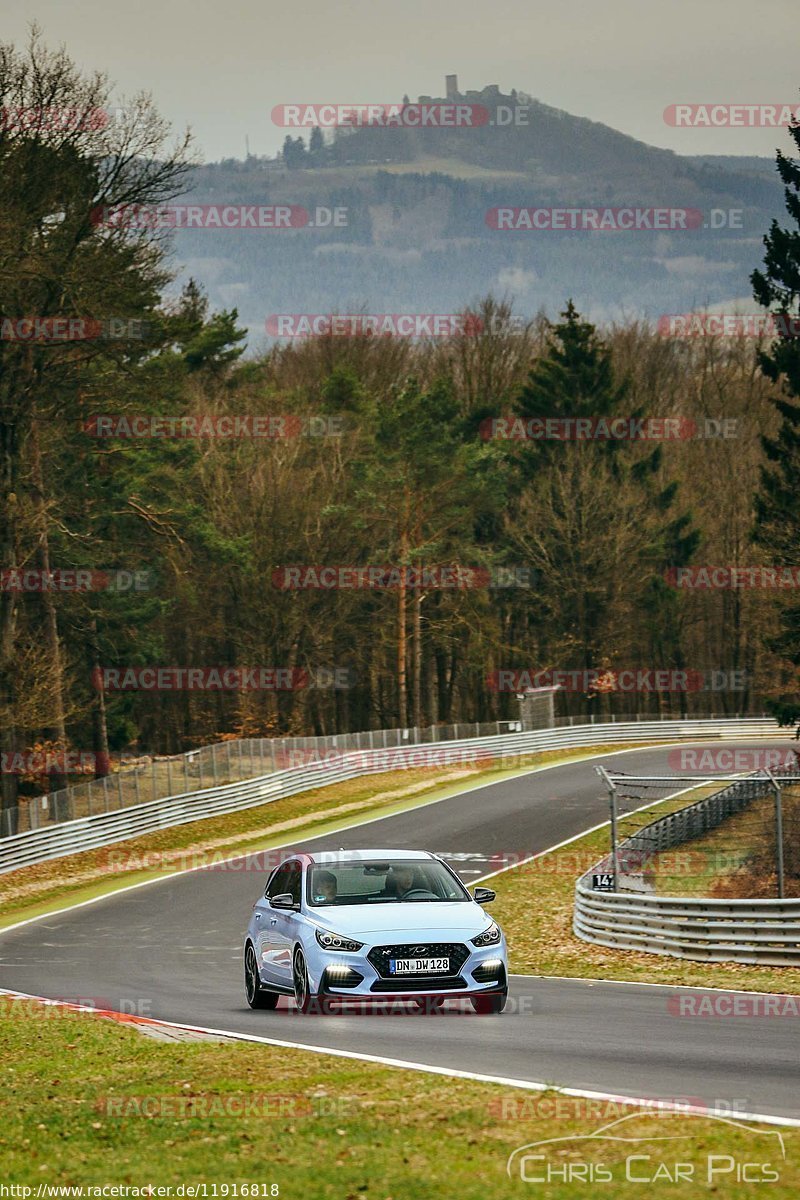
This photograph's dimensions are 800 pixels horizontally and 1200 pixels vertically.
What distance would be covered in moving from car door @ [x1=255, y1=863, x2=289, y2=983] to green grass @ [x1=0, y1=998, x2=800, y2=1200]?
3.86 m

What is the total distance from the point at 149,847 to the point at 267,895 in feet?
84.6

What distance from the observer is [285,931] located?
15.5 m

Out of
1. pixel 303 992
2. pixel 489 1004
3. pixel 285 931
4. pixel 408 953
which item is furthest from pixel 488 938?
pixel 285 931

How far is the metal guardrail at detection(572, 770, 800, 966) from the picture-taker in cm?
1981

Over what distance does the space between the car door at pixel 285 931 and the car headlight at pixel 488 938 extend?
68.2 inches

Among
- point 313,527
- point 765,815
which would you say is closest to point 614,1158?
point 765,815

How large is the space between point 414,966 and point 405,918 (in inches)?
19.3

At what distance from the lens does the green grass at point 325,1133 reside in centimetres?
775

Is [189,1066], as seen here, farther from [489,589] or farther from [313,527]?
[489,589]

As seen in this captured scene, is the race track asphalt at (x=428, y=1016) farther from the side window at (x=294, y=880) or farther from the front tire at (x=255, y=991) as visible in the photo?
the side window at (x=294, y=880)

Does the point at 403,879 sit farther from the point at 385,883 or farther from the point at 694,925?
the point at 694,925

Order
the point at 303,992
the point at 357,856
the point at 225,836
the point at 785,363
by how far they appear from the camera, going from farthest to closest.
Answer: the point at 225,836
the point at 785,363
the point at 357,856
the point at 303,992

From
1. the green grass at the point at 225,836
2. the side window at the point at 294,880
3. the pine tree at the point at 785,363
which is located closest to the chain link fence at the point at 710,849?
the pine tree at the point at 785,363

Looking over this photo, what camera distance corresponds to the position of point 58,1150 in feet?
29.4
